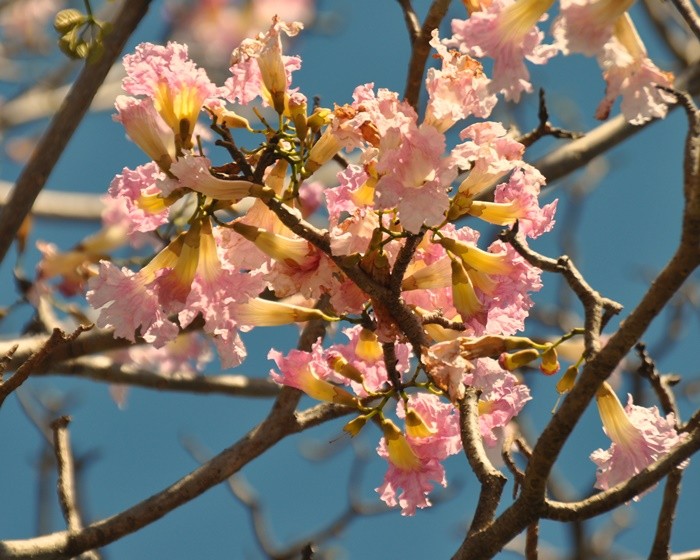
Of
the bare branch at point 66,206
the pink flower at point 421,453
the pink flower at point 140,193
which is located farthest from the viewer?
the bare branch at point 66,206

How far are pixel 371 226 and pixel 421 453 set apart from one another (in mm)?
579

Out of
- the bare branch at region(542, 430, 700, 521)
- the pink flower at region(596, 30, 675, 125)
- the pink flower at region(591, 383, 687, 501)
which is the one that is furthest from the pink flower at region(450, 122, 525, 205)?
the bare branch at region(542, 430, 700, 521)

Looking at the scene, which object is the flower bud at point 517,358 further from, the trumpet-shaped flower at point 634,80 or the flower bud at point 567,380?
the trumpet-shaped flower at point 634,80

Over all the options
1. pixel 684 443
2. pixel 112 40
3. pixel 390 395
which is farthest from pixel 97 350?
pixel 684 443

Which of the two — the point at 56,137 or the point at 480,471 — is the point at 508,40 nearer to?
the point at 480,471

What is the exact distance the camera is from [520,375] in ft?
12.0

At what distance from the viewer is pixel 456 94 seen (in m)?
1.94

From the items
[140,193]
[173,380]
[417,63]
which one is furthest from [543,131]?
[173,380]

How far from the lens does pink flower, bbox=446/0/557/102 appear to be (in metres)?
1.79

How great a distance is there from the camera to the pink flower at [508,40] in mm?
1793

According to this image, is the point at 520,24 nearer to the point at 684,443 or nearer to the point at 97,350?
the point at 684,443

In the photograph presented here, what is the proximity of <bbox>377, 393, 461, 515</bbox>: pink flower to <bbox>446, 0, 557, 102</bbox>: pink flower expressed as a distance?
748 millimetres

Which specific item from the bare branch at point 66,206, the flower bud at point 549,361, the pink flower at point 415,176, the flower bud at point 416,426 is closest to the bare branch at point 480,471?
the flower bud at point 549,361

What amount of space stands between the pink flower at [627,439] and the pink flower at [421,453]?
318 millimetres
